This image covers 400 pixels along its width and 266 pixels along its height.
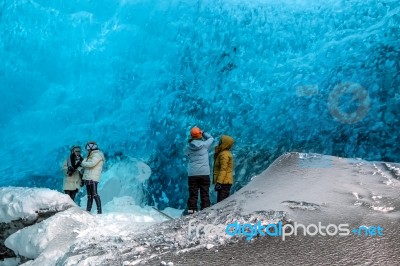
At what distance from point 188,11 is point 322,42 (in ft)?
15.8

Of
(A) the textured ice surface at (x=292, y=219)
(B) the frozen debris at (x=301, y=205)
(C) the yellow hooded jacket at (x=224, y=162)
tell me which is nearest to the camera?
(A) the textured ice surface at (x=292, y=219)

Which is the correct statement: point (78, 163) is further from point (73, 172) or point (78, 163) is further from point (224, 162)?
point (224, 162)

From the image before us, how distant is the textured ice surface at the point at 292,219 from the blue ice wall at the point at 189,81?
6.77m

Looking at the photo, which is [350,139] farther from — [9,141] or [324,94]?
[9,141]

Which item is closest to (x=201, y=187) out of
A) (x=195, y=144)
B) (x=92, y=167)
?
(x=195, y=144)

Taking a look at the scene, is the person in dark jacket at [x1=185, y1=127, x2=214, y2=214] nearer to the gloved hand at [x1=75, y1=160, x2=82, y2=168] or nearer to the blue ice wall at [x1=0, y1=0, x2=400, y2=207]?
the gloved hand at [x1=75, y1=160, x2=82, y2=168]

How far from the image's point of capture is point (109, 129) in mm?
15312

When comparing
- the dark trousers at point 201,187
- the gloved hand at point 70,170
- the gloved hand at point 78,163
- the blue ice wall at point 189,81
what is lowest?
the dark trousers at point 201,187

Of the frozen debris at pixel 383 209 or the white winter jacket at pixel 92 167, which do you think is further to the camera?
the white winter jacket at pixel 92 167

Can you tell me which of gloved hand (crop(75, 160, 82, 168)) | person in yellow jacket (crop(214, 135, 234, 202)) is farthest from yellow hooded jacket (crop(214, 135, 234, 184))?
gloved hand (crop(75, 160, 82, 168))

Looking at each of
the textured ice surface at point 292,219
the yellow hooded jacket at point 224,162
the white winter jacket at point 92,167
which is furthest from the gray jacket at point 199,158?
the textured ice surface at point 292,219

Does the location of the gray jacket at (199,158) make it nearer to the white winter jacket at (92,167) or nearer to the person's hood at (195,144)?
the person's hood at (195,144)

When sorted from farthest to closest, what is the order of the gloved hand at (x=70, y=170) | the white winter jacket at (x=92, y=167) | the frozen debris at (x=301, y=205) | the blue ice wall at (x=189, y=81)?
1. the blue ice wall at (x=189, y=81)
2. the gloved hand at (x=70, y=170)
3. the white winter jacket at (x=92, y=167)
4. the frozen debris at (x=301, y=205)

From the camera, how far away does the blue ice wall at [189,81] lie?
11227 mm
